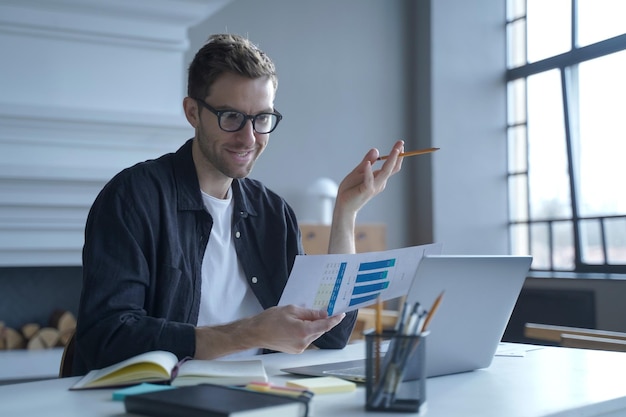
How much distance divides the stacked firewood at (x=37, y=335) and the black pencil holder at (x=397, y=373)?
10.00 ft

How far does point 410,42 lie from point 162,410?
4.90 metres

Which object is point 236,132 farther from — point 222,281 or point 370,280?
point 370,280

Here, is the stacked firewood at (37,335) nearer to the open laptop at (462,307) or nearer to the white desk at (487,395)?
the white desk at (487,395)

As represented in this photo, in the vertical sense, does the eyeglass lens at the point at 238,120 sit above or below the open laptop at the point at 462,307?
above

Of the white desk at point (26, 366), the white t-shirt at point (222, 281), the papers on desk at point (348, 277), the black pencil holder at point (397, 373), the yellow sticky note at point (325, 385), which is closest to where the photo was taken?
the black pencil holder at point (397, 373)

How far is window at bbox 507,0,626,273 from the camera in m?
4.66

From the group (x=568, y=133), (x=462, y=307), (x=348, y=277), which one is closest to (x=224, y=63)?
(x=348, y=277)

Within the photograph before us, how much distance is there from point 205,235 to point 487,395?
2.89ft

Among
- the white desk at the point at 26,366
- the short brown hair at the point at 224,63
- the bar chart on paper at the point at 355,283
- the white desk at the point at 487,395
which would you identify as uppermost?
the short brown hair at the point at 224,63

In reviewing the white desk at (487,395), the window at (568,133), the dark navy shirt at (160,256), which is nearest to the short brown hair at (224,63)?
the dark navy shirt at (160,256)

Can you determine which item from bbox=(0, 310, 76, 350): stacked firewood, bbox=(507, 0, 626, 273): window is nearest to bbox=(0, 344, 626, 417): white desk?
bbox=(0, 310, 76, 350): stacked firewood

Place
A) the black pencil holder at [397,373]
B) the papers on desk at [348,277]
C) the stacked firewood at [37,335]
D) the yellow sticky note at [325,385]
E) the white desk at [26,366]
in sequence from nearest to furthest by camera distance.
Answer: the black pencil holder at [397,373] → the yellow sticky note at [325,385] → the papers on desk at [348,277] → the white desk at [26,366] → the stacked firewood at [37,335]

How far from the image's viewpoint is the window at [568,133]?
466 cm

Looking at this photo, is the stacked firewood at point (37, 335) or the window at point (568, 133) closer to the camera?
the stacked firewood at point (37, 335)
